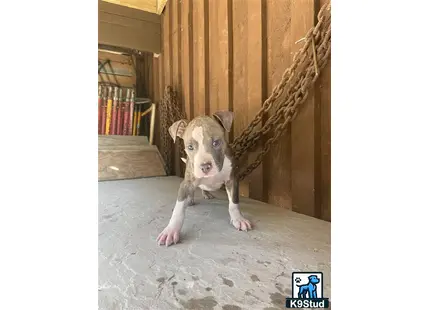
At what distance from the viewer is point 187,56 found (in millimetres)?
2035

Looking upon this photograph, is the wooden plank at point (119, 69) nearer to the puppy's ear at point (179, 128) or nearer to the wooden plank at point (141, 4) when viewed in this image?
the wooden plank at point (141, 4)

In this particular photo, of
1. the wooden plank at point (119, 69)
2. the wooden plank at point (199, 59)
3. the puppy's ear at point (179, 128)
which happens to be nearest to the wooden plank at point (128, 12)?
the wooden plank at point (199, 59)

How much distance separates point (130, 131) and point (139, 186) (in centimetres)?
108

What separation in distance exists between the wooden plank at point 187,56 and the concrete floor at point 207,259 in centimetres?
111

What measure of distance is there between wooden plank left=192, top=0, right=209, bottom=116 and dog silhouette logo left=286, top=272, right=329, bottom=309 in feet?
4.73

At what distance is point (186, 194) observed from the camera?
0.93 metres

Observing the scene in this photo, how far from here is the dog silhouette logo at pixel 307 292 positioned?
494 mm
